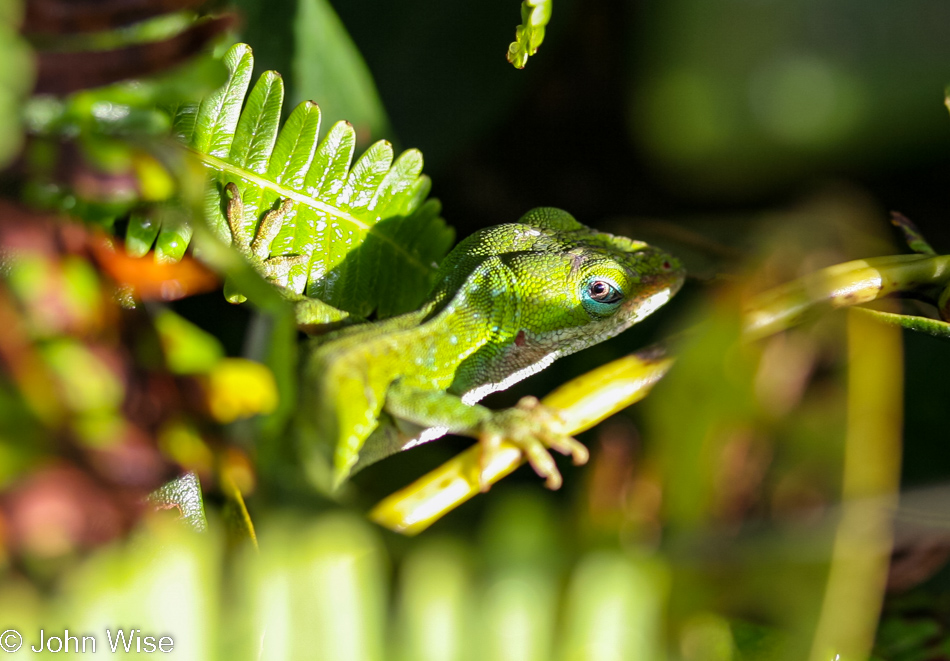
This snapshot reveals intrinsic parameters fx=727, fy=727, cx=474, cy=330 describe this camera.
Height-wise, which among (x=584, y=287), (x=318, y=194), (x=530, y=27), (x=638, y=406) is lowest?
(x=638, y=406)

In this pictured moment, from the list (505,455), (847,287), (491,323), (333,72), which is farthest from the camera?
(333,72)

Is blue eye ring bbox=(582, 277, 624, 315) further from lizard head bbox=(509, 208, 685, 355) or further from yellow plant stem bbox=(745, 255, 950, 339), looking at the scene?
yellow plant stem bbox=(745, 255, 950, 339)

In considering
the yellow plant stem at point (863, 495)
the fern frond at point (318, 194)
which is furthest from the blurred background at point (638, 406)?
the fern frond at point (318, 194)

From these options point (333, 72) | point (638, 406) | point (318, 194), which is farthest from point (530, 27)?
point (638, 406)

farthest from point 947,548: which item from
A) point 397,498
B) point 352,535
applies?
point 352,535

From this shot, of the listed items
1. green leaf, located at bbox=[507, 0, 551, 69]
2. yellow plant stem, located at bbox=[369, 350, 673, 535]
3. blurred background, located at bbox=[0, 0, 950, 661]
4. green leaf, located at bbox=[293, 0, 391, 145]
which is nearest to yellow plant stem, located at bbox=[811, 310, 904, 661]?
blurred background, located at bbox=[0, 0, 950, 661]

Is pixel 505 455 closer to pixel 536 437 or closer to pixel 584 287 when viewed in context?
pixel 536 437

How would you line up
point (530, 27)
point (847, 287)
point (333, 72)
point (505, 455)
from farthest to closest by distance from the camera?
point (333, 72), point (847, 287), point (505, 455), point (530, 27)
